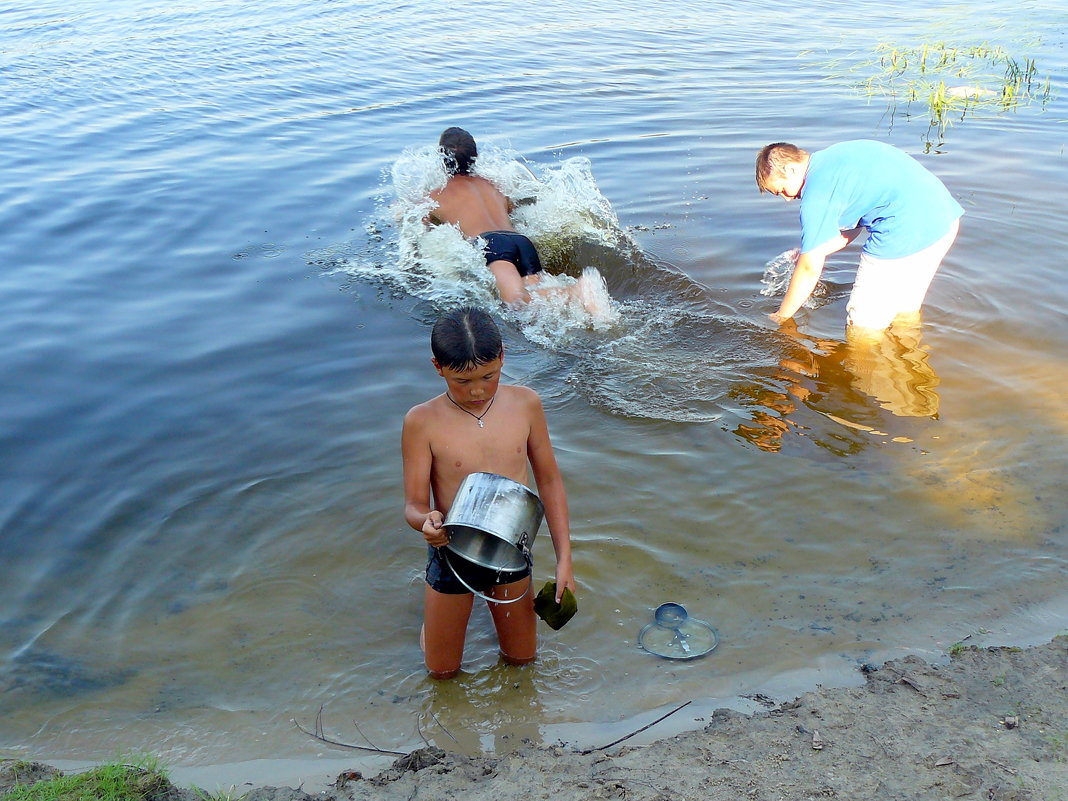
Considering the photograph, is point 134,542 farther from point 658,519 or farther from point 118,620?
point 658,519

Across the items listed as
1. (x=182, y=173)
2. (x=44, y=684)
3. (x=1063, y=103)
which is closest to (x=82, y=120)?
(x=182, y=173)

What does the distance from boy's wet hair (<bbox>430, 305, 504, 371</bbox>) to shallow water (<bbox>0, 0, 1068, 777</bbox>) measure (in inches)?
52.9

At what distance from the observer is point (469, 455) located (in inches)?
131

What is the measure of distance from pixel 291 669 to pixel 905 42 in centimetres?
1530

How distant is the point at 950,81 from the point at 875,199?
356 inches

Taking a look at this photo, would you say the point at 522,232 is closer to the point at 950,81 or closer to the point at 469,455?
the point at 469,455

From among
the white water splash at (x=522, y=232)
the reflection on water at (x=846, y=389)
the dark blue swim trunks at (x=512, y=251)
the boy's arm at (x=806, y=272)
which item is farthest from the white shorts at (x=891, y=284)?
the dark blue swim trunks at (x=512, y=251)

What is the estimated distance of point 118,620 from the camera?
4.07 metres

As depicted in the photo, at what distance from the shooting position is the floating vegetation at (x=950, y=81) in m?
11.8

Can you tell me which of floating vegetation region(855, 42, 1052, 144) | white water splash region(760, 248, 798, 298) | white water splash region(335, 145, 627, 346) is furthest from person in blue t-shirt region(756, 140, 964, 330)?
floating vegetation region(855, 42, 1052, 144)

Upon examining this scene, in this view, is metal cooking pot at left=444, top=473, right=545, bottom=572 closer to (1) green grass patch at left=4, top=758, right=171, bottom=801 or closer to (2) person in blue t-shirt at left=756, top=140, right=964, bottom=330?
(1) green grass patch at left=4, top=758, right=171, bottom=801

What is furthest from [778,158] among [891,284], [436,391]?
[436,391]

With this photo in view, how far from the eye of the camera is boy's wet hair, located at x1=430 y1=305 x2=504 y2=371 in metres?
3.06

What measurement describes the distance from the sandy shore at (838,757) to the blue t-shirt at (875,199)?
294cm
